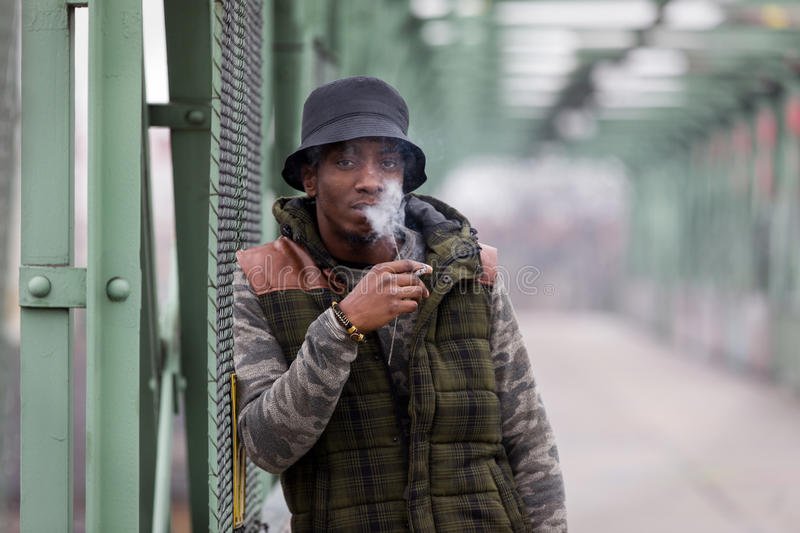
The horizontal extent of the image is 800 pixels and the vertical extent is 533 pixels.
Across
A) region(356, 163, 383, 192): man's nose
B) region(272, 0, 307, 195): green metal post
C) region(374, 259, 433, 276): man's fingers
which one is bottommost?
region(374, 259, 433, 276): man's fingers

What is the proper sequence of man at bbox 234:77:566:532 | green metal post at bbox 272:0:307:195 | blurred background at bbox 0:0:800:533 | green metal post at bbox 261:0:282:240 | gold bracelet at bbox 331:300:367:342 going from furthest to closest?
green metal post at bbox 272:0:307:195, green metal post at bbox 261:0:282:240, blurred background at bbox 0:0:800:533, man at bbox 234:77:566:532, gold bracelet at bbox 331:300:367:342

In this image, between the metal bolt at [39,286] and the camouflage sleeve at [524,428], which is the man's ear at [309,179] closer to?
the camouflage sleeve at [524,428]

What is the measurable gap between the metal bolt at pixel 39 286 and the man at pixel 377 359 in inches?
14.1

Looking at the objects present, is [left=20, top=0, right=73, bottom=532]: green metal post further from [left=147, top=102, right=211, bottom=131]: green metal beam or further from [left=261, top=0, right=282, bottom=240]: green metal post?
[left=261, top=0, right=282, bottom=240]: green metal post

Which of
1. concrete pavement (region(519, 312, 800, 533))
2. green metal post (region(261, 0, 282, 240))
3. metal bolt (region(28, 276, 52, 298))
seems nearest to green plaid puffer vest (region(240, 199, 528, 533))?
metal bolt (region(28, 276, 52, 298))

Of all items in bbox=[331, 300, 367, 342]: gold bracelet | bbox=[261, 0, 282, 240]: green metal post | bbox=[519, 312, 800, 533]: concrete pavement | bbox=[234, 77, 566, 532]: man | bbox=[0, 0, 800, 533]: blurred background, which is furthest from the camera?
bbox=[519, 312, 800, 533]: concrete pavement

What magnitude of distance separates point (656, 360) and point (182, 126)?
13.2 meters

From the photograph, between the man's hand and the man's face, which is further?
the man's face

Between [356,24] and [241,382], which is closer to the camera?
[241,382]

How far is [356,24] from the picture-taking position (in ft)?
20.2

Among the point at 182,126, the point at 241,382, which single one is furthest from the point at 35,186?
the point at 182,126

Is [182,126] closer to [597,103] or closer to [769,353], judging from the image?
[769,353]

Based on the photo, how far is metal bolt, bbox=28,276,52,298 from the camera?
79.2 inches

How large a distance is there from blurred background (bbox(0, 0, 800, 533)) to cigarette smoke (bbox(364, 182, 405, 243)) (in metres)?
0.32
